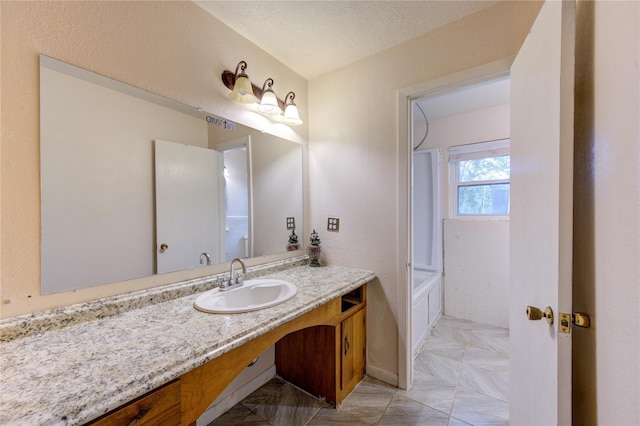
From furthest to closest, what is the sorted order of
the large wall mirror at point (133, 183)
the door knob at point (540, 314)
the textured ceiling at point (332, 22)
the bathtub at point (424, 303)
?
the bathtub at point (424, 303), the textured ceiling at point (332, 22), the large wall mirror at point (133, 183), the door knob at point (540, 314)

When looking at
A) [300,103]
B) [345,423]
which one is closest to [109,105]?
[300,103]

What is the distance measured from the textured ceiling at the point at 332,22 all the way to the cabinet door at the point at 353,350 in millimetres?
1856

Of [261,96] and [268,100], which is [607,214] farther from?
[261,96]

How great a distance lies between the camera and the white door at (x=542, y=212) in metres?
0.75

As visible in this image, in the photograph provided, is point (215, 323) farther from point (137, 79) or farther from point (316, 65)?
point (316, 65)

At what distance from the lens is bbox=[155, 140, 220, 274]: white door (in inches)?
49.9

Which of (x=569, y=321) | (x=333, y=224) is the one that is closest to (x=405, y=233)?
(x=333, y=224)

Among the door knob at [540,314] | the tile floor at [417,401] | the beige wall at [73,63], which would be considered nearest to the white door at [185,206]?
the beige wall at [73,63]

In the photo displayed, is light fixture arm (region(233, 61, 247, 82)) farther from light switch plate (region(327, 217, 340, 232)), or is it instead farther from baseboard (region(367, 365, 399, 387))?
baseboard (region(367, 365, 399, 387))

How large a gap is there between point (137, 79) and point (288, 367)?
1.96 meters

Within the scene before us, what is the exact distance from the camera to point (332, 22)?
1.52 m

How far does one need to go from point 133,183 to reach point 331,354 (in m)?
1.44

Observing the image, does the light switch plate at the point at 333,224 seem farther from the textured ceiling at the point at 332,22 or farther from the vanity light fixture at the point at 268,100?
the textured ceiling at the point at 332,22

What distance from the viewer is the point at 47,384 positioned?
2.06 ft
